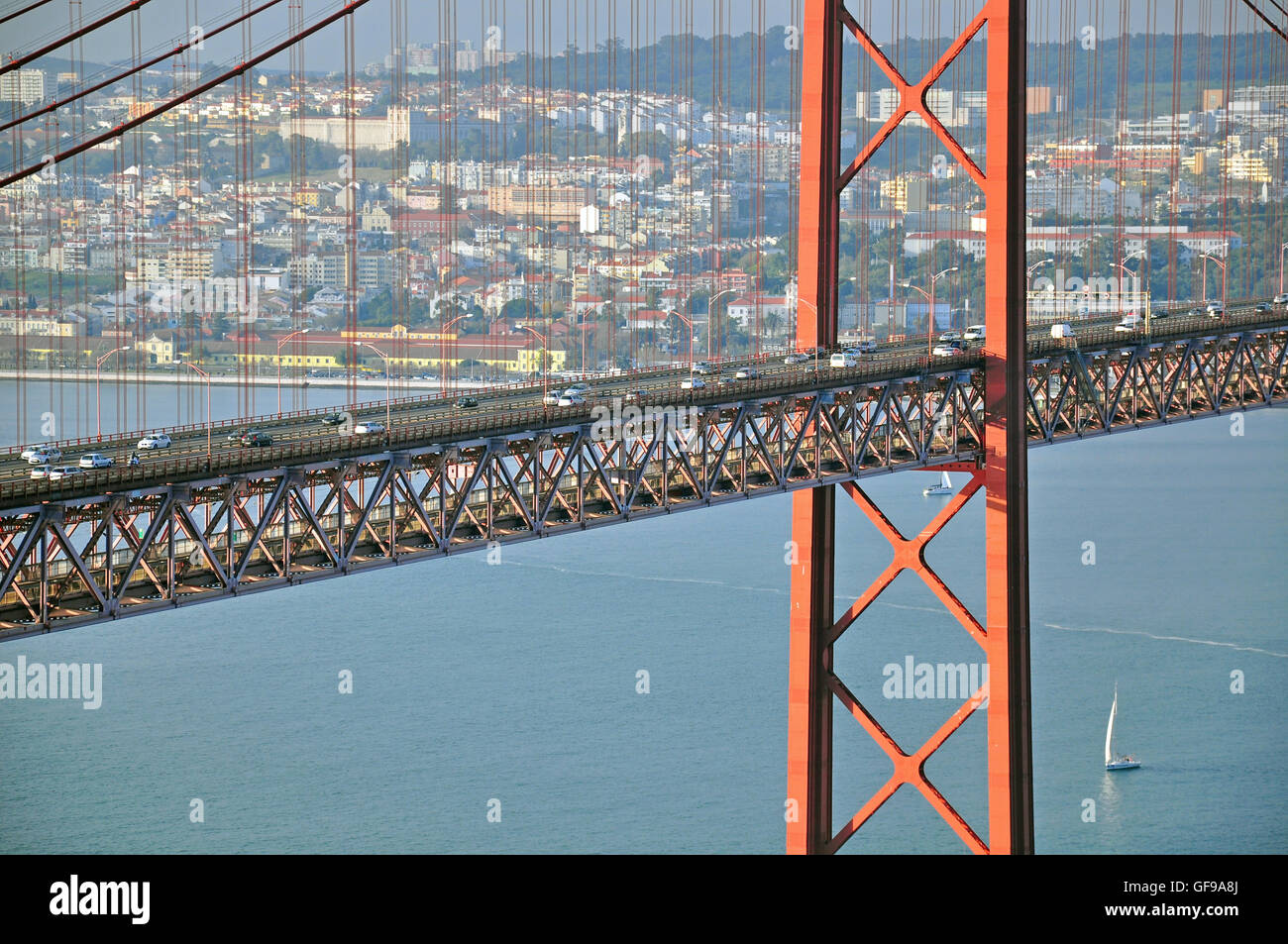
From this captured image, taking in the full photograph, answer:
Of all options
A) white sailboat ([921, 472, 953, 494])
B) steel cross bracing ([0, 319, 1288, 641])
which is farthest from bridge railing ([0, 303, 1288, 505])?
white sailboat ([921, 472, 953, 494])

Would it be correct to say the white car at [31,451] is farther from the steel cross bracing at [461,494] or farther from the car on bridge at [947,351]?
the car on bridge at [947,351]

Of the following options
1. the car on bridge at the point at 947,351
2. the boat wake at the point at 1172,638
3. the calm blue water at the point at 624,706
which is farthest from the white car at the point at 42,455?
the boat wake at the point at 1172,638

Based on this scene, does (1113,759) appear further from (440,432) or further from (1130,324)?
(440,432)

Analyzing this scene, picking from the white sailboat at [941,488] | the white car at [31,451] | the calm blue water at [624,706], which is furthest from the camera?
the white sailboat at [941,488]

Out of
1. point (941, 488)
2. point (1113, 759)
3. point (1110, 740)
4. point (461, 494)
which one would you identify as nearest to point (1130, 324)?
point (1110, 740)

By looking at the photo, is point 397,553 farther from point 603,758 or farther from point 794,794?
point 603,758
